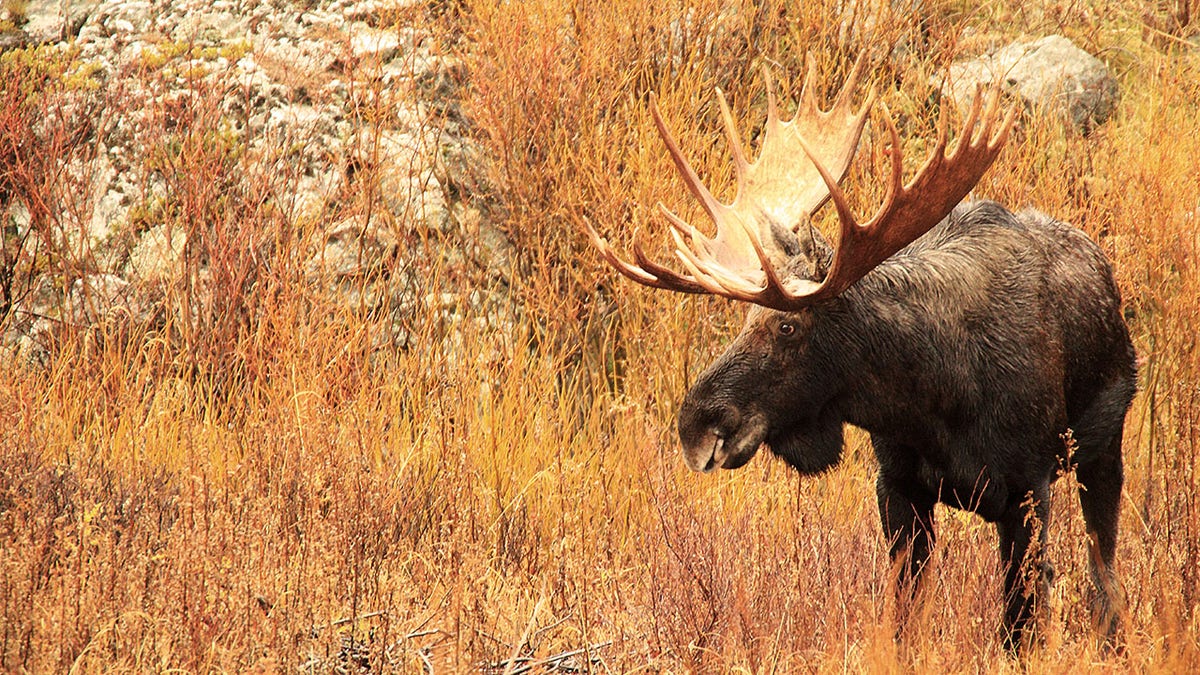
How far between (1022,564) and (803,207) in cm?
136

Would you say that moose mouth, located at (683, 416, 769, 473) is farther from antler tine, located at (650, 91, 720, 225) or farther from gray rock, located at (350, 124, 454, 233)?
gray rock, located at (350, 124, 454, 233)

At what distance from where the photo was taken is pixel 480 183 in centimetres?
730

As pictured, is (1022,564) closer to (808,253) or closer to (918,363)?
(918,363)

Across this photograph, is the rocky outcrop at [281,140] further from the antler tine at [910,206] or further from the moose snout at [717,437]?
the antler tine at [910,206]

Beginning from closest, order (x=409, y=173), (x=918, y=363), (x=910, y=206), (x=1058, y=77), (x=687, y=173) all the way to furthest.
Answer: (x=910, y=206) < (x=918, y=363) < (x=687, y=173) < (x=409, y=173) < (x=1058, y=77)

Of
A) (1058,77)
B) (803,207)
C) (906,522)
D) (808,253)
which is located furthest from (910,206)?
(1058,77)

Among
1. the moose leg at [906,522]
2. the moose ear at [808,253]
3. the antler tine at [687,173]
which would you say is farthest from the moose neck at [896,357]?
the antler tine at [687,173]

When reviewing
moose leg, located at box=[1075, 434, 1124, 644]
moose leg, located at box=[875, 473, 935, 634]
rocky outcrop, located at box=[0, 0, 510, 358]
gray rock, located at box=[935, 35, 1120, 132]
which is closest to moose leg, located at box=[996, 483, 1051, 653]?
moose leg, located at box=[875, 473, 935, 634]

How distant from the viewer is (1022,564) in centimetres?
355

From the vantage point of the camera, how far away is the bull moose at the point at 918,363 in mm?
3549

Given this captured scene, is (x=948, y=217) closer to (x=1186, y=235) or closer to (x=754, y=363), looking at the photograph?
(x=754, y=363)

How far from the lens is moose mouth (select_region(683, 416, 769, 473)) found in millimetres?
3600

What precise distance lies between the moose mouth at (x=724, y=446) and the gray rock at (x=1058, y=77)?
5.01 metres

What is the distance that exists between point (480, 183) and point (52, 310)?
2.37 meters
